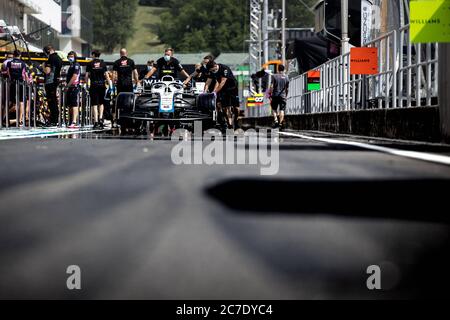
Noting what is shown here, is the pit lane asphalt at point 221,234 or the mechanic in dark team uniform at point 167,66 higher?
the mechanic in dark team uniform at point 167,66

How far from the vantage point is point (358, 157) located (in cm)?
787

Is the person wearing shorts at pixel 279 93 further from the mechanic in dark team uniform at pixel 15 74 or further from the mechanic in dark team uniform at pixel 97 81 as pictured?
the mechanic in dark team uniform at pixel 15 74

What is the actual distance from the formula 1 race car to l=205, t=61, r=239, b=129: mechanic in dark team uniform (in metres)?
3.65

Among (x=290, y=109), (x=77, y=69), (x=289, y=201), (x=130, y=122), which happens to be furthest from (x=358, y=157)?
(x=290, y=109)

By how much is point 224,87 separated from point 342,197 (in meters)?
17.0

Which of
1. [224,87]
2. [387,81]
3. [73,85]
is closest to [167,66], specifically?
[224,87]

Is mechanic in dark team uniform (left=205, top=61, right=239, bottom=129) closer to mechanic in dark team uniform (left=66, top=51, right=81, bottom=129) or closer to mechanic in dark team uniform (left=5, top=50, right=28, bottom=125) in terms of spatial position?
mechanic in dark team uniform (left=66, top=51, right=81, bottom=129)

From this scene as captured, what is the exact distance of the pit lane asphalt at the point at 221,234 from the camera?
2.57m

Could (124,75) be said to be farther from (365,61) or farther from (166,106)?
(365,61)

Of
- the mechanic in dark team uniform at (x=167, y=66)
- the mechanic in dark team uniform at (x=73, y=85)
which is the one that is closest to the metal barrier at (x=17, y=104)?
the mechanic in dark team uniform at (x=73, y=85)

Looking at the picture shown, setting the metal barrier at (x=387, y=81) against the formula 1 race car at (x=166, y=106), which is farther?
the formula 1 race car at (x=166, y=106)

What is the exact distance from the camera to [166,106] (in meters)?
16.2
